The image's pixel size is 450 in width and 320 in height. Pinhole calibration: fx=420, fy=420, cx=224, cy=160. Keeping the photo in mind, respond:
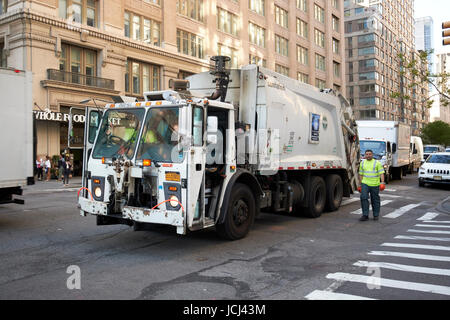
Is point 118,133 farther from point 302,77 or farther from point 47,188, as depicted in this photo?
point 302,77

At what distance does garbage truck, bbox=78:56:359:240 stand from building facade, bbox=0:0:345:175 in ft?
30.4

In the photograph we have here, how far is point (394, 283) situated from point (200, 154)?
3.29m

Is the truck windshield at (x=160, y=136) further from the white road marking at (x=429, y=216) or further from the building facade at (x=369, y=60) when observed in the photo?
the building facade at (x=369, y=60)

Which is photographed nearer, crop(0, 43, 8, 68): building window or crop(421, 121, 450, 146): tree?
crop(0, 43, 8, 68): building window

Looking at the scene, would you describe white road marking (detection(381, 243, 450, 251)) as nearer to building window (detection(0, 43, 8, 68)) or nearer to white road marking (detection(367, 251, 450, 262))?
white road marking (detection(367, 251, 450, 262))

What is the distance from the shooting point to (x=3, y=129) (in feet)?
28.5

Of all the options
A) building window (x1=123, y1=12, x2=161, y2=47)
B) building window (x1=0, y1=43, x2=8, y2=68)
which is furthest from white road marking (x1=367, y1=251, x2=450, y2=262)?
building window (x1=123, y1=12, x2=161, y2=47)

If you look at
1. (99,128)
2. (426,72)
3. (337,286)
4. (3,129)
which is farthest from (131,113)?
(426,72)

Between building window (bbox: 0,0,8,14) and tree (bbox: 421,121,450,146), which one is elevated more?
building window (bbox: 0,0,8,14)

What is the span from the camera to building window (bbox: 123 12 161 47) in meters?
30.0

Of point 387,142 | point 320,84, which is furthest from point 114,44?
point 320,84

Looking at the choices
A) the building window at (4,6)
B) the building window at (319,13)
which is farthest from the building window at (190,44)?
the building window at (319,13)

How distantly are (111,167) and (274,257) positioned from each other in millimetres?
3025

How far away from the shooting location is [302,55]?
5066cm
